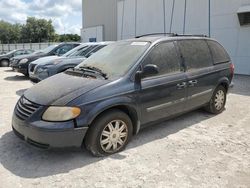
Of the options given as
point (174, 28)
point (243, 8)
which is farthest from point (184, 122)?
point (174, 28)

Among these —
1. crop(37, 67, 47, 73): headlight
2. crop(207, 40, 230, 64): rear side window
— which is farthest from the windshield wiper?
crop(37, 67, 47, 73): headlight

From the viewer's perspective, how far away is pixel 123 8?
2030 cm

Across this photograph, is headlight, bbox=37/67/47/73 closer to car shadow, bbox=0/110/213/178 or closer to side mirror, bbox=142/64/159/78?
car shadow, bbox=0/110/213/178

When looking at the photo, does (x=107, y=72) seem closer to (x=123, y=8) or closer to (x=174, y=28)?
(x=174, y=28)

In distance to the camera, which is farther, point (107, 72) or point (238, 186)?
point (107, 72)

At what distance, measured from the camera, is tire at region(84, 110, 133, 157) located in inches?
144

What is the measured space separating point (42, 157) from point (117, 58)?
194 cm

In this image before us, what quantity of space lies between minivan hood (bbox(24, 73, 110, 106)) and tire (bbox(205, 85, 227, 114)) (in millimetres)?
2857

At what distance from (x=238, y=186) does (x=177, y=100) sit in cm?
188

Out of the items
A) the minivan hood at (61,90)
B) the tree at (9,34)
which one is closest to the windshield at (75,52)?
the minivan hood at (61,90)

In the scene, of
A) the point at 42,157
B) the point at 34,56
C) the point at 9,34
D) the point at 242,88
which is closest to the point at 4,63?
the point at 34,56

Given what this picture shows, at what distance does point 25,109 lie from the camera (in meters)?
3.78

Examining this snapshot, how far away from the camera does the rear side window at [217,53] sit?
Answer: 18.5 feet

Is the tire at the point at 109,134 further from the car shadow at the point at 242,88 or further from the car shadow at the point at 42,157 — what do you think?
the car shadow at the point at 242,88
